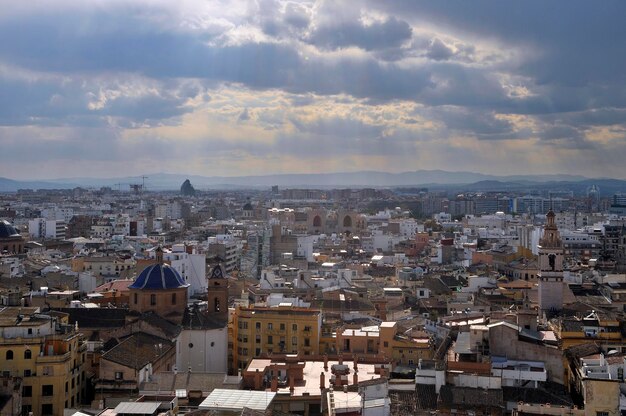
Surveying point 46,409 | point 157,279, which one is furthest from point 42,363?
point 157,279

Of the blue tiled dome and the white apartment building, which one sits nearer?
the blue tiled dome

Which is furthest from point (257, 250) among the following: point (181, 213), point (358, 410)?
point (181, 213)

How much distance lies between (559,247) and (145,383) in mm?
20228

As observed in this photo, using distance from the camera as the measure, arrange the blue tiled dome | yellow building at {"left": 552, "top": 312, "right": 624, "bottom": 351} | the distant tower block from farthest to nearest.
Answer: the distant tower block → the blue tiled dome → yellow building at {"left": 552, "top": 312, "right": 624, "bottom": 351}

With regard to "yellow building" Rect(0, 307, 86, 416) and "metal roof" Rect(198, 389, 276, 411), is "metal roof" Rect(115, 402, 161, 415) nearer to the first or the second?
"metal roof" Rect(198, 389, 276, 411)

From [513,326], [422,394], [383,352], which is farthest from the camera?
[383,352]

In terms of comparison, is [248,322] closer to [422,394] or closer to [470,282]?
[422,394]

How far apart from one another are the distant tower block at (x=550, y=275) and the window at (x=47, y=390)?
21517 mm

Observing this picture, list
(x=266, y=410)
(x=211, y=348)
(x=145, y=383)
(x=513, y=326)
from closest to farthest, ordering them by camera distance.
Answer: (x=266, y=410) < (x=145, y=383) < (x=513, y=326) < (x=211, y=348)

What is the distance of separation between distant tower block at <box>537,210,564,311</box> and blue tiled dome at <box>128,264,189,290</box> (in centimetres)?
A: 1593

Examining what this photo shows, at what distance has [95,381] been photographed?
28.5m

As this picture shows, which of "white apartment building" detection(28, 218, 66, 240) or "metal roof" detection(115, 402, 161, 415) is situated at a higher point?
"metal roof" detection(115, 402, 161, 415)

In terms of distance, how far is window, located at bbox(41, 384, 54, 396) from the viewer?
27.5 metres

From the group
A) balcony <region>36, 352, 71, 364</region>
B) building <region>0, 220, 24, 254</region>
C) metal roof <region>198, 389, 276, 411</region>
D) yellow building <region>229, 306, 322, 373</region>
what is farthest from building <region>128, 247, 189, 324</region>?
building <region>0, 220, 24, 254</region>
